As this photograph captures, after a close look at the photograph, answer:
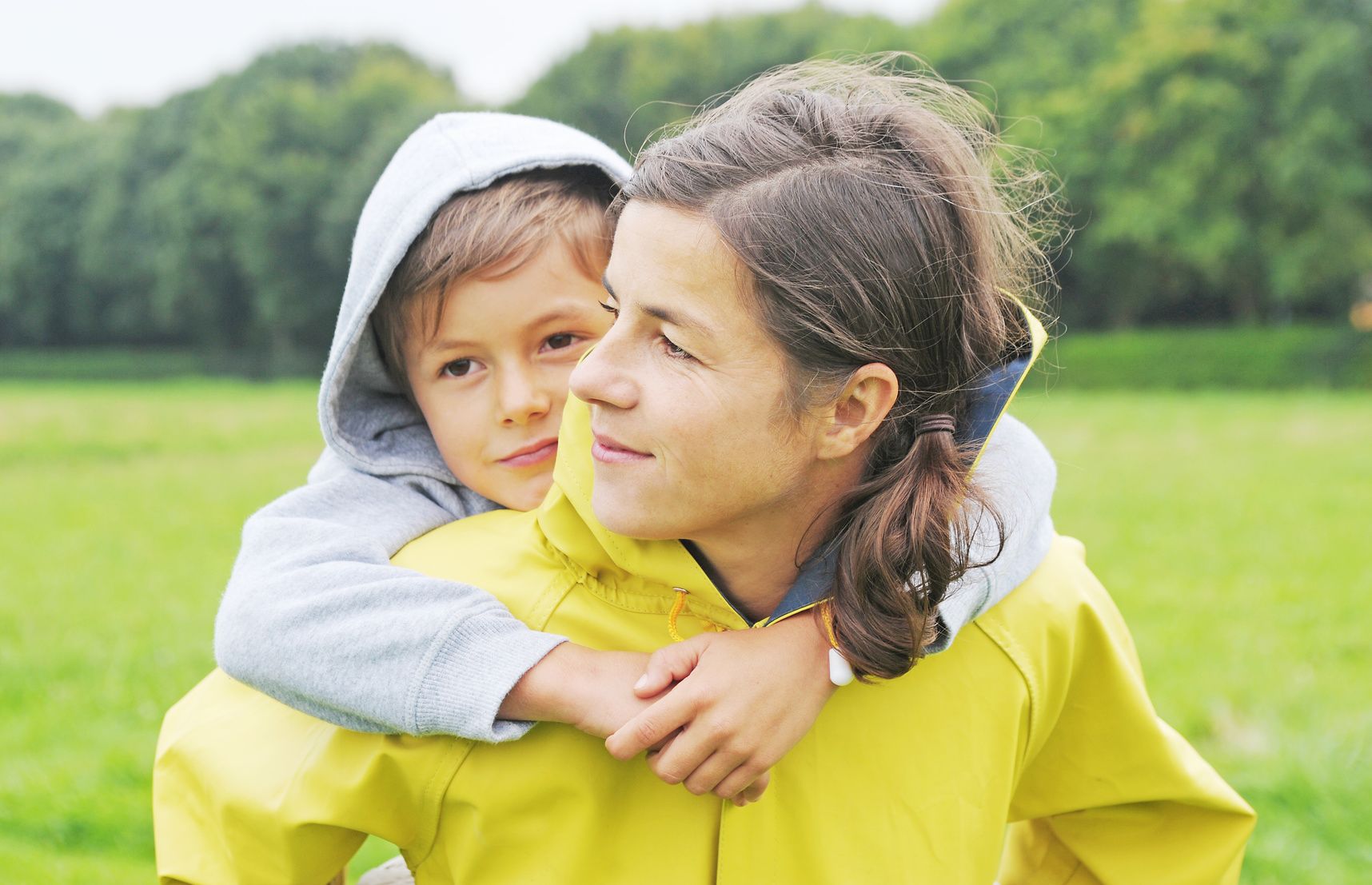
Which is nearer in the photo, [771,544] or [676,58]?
[771,544]

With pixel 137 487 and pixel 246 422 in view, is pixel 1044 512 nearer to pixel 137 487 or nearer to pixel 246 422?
pixel 137 487

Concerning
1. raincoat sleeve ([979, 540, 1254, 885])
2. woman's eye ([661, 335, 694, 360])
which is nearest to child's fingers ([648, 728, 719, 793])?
woman's eye ([661, 335, 694, 360])

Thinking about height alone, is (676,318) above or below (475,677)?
above

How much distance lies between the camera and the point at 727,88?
23297 millimetres

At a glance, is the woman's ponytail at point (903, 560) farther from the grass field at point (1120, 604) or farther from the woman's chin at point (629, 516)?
the grass field at point (1120, 604)

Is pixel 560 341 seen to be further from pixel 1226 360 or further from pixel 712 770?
pixel 1226 360

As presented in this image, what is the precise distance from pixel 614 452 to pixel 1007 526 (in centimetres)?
68

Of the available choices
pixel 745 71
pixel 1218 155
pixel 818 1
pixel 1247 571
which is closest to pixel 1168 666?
pixel 1247 571

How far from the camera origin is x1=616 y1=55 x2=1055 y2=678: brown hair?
1771mm

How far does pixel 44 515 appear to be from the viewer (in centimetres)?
1063

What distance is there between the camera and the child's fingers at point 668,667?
5.78ft

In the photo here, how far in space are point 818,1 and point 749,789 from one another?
158ft

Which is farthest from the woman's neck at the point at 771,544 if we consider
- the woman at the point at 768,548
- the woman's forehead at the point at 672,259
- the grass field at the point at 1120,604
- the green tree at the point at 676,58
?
the green tree at the point at 676,58

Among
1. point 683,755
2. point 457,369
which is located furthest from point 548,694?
point 457,369
